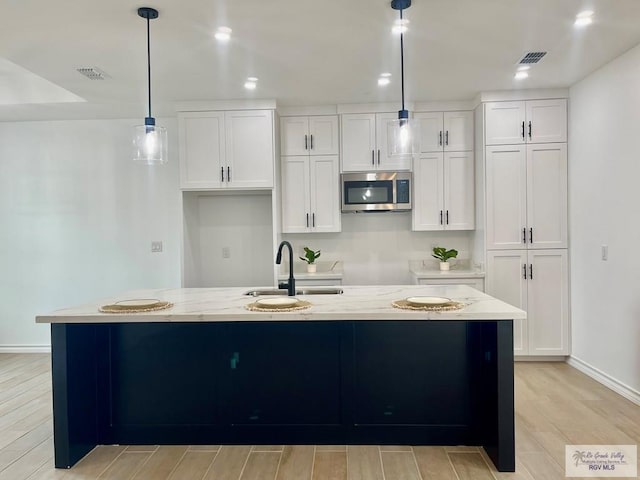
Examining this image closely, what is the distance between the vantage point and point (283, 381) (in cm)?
256

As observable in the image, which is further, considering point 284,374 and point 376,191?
point 376,191

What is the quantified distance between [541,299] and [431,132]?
193 centimetres

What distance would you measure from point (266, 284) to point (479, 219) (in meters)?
2.35

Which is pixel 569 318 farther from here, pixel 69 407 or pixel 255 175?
pixel 69 407

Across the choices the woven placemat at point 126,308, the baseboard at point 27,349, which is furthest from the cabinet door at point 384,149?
the baseboard at point 27,349

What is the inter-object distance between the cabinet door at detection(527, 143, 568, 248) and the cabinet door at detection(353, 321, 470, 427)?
2097 mm

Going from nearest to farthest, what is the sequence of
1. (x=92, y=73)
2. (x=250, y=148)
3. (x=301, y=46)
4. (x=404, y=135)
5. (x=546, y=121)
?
1. (x=404, y=135)
2. (x=301, y=46)
3. (x=92, y=73)
4. (x=546, y=121)
5. (x=250, y=148)

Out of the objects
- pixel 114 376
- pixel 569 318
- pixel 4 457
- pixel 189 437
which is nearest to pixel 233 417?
pixel 189 437

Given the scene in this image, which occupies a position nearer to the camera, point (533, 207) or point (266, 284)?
point (533, 207)

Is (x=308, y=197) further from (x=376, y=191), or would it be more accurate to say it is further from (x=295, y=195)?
(x=376, y=191)

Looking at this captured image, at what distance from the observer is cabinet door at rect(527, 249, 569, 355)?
4.05 metres

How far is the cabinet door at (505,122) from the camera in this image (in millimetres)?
4066

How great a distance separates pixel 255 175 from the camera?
13.8ft

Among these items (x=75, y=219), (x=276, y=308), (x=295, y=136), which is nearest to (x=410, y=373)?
(x=276, y=308)
